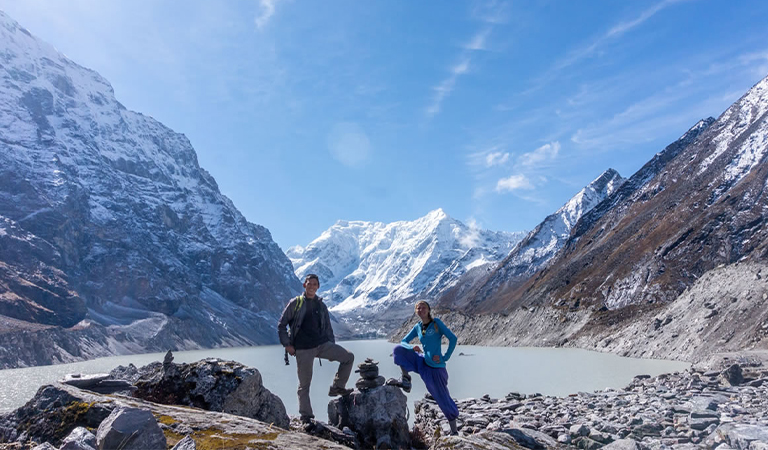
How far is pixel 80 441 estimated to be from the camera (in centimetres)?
551

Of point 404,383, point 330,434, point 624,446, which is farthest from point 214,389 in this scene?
point 624,446

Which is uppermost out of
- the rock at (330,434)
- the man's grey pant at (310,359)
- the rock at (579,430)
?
the man's grey pant at (310,359)

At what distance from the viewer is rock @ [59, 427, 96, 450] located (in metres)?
5.40

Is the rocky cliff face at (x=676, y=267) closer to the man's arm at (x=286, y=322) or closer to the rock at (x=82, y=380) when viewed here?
the man's arm at (x=286, y=322)

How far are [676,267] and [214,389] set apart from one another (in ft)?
320

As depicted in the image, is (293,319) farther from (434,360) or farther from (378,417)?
(434,360)

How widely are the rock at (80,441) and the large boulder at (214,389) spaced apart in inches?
164

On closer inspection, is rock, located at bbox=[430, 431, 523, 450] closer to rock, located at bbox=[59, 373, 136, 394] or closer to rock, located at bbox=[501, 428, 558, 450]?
rock, located at bbox=[501, 428, 558, 450]

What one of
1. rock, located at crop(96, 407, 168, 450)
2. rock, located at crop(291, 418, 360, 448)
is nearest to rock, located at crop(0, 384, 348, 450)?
rock, located at crop(96, 407, 168, 450)

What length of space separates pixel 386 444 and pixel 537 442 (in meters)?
3.23

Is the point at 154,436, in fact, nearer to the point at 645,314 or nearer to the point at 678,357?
the point at 678,357

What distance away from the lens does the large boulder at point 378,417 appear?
35.0 ft

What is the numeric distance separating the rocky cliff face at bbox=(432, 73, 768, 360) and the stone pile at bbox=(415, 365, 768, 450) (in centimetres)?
2793

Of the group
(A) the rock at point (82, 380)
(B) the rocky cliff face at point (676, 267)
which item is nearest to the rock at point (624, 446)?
(A) the rock at point (82, 380)
